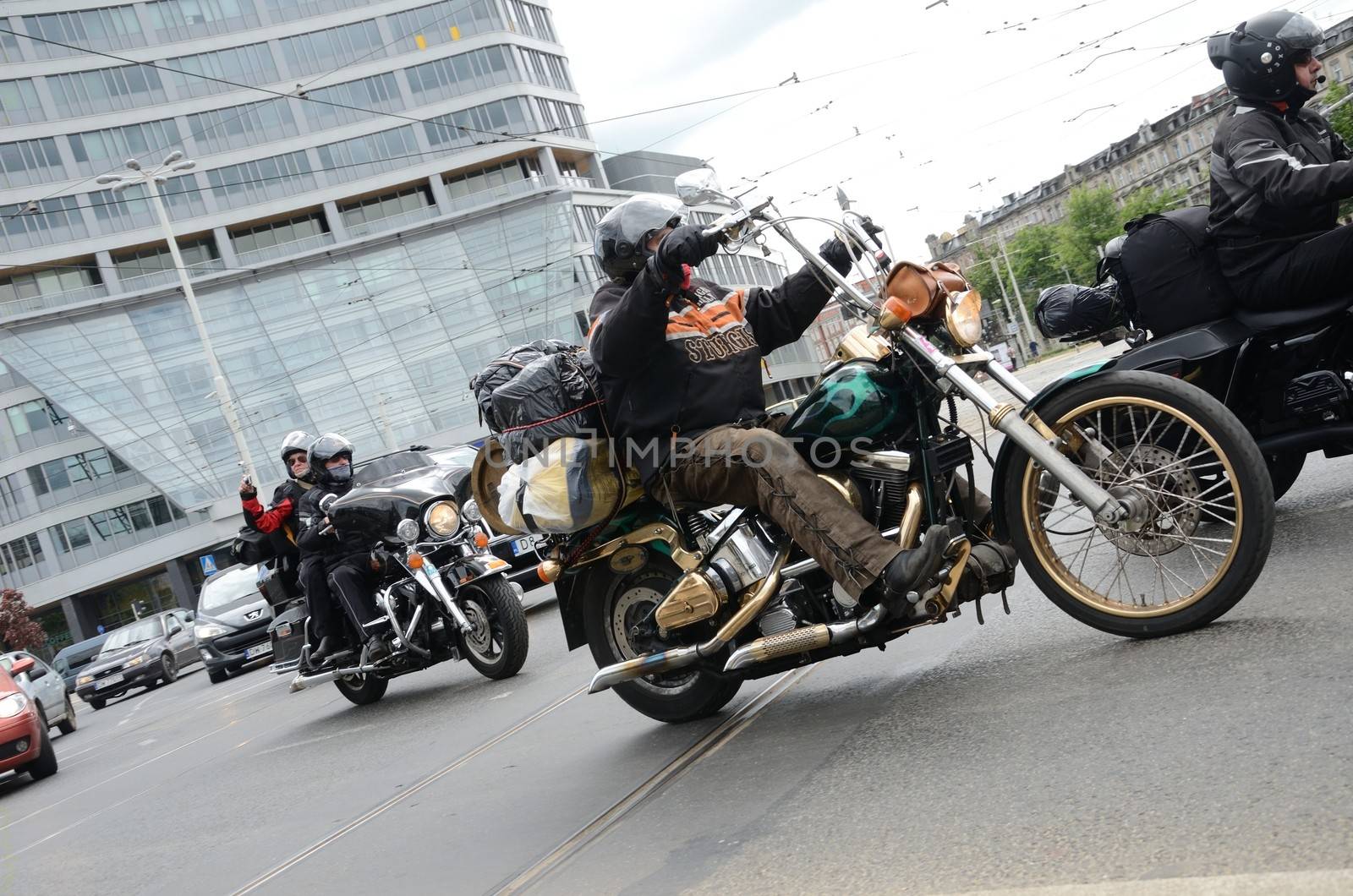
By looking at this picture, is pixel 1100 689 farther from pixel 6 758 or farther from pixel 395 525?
pixel 6 758

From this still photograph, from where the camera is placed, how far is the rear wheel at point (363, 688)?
364 inches

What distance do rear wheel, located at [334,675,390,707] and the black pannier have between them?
5178 mm

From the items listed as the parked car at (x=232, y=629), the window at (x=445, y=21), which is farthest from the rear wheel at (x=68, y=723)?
the window at (x=445, y=21)

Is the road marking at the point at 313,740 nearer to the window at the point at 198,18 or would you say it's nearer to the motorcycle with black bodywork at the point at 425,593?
the motorcycle with black bodywork at the point at 425,593

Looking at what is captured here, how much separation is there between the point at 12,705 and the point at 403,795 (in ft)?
21.1

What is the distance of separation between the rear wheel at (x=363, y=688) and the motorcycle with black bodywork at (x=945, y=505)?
→ 496 centimetres

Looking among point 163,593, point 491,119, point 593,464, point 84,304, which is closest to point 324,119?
point 491,119

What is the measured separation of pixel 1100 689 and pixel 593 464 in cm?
199

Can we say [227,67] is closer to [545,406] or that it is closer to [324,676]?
[324,676]

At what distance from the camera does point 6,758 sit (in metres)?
10.0

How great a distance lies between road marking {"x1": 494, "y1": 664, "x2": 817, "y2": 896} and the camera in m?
3.88

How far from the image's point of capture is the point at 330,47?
63562mm

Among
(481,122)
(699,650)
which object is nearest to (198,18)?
(481,122)

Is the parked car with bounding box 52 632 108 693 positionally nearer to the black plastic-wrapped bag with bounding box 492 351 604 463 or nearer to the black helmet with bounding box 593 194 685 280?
the black plastic-wrapped bag with bounding box 492 351 604 463
